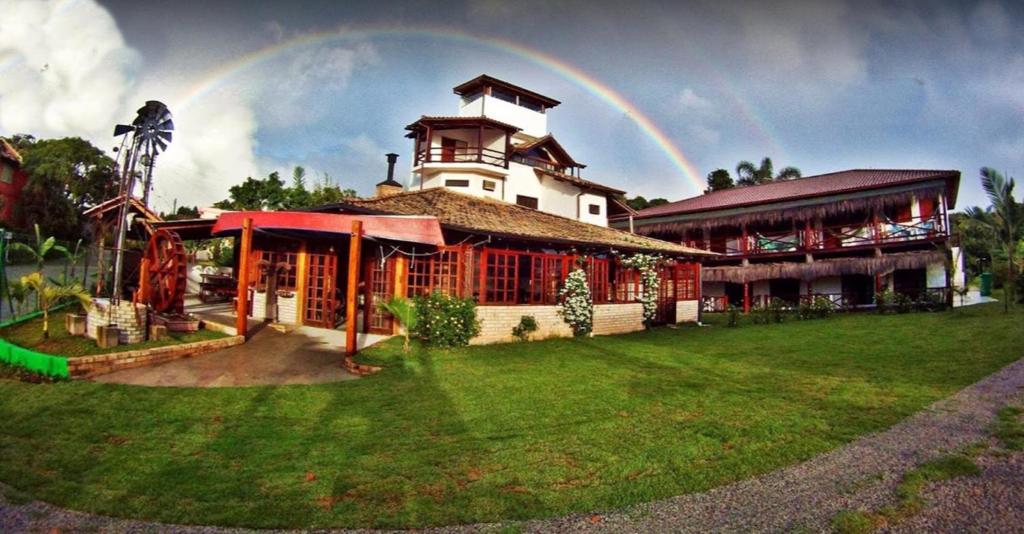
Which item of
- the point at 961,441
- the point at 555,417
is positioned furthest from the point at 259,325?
the point at 961,441

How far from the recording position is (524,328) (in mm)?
13555

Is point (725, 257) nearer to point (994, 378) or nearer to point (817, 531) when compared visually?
point (994, 378)

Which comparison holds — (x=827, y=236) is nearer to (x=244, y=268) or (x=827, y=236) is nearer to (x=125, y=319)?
(x=244, y=268)

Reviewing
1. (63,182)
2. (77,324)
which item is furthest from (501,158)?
(63,182)

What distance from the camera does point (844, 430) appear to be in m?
5.68

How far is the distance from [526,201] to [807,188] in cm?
1395

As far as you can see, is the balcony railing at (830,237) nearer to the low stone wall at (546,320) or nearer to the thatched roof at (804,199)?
the thatched roof at (804,199)

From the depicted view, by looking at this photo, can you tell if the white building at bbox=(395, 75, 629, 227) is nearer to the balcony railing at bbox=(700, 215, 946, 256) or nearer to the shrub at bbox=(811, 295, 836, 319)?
the balcony railing at bbox=(700, 215, 946, 256)

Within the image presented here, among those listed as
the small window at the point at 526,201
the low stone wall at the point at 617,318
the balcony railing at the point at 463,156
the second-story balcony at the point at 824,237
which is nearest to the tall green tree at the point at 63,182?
the balcony railing at the point at 463,156

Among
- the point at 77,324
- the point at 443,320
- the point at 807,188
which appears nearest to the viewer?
the point at 77,324

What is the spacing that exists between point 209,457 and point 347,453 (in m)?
1.33

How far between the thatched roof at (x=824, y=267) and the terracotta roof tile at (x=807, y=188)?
305 cm

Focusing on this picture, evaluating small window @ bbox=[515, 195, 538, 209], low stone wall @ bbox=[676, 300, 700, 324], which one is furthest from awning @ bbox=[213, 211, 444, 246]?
small window @ bbox=[515, 195, 538, 209]

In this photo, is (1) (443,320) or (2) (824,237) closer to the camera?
(1) (443,320)
